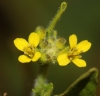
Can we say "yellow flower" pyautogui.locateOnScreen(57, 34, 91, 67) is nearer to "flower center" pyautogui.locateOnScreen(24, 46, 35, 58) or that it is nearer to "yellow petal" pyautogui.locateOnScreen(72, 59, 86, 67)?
"yellow petal" pyautogui.locateOnScreen(72, 59, 86, 67)

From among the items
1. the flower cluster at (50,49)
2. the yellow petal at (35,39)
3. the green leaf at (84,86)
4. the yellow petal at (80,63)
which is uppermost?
the yellow petal at (35,39)

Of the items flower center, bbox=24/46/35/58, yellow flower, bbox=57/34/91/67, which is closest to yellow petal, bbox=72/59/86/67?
yellow flower, bbox=57/34/91/67

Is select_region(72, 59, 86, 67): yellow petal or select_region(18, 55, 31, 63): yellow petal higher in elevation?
select_region(18, 55, 31, 63): yellow petal

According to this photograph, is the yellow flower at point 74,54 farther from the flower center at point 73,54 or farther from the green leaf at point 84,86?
the green leaf at point 84,86

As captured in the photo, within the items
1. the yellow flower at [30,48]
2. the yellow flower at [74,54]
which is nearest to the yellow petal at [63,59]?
the yellow flower at [74,54]

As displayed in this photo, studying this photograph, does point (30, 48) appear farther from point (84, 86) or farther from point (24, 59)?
point (84, 86)

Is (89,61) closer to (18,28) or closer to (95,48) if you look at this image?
(95,48)
